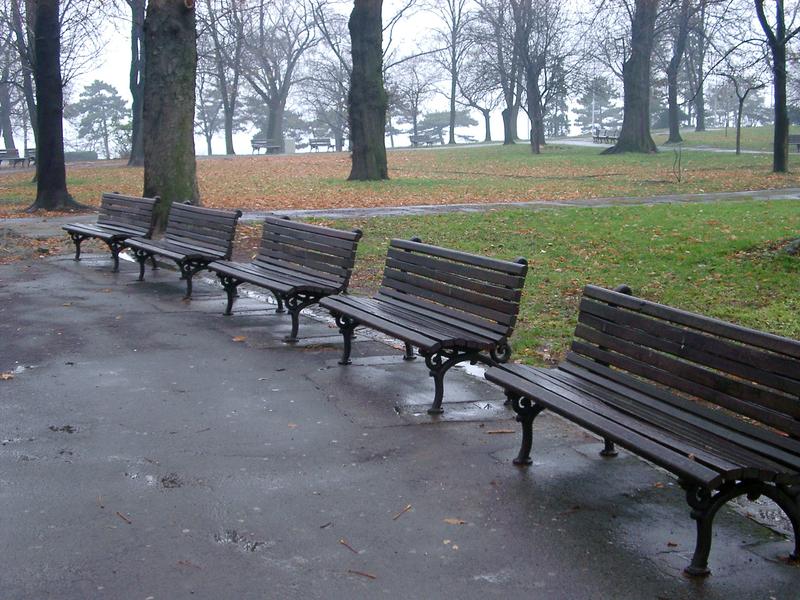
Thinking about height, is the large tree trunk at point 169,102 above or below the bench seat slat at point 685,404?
above

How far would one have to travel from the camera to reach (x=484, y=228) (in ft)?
46.4

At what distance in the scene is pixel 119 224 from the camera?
12.3 meters

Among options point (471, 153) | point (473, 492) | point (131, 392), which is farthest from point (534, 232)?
point (471, 153)

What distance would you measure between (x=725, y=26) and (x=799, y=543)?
27994mm

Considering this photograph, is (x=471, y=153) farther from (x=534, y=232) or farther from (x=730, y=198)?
(x=534, y=232)

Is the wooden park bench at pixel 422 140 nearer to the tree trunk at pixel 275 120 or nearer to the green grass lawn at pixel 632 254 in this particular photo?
the tree trunk at pixel 275 120

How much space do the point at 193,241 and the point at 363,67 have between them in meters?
15.1

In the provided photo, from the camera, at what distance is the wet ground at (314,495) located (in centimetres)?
360

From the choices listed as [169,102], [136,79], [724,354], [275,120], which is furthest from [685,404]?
[275,120]

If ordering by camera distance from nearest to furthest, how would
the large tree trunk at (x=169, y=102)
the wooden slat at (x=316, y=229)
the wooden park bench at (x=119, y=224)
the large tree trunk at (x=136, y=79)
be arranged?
the wooden slat at (x=316, y=229), the wooden park bench at (x=119, y=224), the large tree trunk at (x=169, y=102), the large tree trunk at (x=136, y=79)

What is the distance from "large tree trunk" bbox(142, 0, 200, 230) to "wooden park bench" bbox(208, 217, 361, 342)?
4.41 m

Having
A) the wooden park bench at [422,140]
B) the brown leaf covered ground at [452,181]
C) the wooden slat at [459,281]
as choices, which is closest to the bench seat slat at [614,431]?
the wooden slat at [459,281]

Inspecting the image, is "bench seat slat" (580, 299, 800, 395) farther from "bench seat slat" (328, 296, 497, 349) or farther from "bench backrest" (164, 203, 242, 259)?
"bench backrest" (164, 203, 242, 259)

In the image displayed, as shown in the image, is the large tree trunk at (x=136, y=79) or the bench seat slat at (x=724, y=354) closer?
the bench seat slat at (x=724, y=354)
